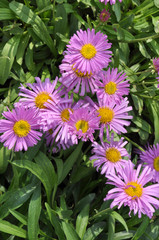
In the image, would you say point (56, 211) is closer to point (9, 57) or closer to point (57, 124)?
point (57, 124)

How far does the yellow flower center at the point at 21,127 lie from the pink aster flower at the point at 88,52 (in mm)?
505

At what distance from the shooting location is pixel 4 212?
7.11ft

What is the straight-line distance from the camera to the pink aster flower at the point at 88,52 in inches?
80.1

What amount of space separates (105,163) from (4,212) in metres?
0.80

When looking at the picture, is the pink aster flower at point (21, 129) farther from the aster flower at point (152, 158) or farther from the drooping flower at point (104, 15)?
the aster flower at point (152, 158)

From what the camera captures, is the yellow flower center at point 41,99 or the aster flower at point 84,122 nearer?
the aster flower at point 84,122

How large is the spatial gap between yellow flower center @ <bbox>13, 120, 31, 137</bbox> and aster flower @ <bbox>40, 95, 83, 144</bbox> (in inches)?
5.0

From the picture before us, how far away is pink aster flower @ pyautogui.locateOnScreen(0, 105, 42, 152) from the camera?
2094mm

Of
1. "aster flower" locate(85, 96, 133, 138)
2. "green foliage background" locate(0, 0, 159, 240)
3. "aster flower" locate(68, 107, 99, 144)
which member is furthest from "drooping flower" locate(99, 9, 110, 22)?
"aster flower" locate(68, 107, 99, 144)

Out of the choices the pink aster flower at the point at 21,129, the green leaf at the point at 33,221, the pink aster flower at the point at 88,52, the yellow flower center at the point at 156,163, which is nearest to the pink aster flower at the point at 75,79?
the pink aster flower at the point at 88,52

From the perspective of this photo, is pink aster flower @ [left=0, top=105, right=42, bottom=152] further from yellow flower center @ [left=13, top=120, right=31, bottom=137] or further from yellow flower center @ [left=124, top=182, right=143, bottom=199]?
yellow flower center @ [left=124, top=182, right=143, bottom=199]

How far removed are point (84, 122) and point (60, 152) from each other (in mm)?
429

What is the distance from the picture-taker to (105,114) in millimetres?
2213

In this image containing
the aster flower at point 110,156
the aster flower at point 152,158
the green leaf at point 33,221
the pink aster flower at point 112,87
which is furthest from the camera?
the aster flower at point 152,158
